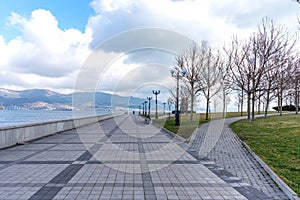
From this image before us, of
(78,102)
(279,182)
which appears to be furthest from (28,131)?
(279,182)

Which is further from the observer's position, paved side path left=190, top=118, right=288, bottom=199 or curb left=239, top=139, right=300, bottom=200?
paved side path left=190, top=118, right=288, bottom=199

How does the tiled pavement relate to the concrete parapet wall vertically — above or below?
below

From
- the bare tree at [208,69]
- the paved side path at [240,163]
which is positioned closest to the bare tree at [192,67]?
the bare tree at [208,69]

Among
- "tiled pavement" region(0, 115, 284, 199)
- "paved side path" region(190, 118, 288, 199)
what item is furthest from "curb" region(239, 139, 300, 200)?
"tiled pavement" region(0, 115, 284, 199)

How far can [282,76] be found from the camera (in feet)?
80.5

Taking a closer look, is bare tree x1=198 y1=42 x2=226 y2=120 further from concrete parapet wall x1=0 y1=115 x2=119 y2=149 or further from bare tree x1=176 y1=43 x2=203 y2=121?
concrete parapet wall x1=0 y1=115 x2=119 y2=149

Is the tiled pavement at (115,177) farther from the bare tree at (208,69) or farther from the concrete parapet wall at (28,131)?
the bare tree at (208,69)

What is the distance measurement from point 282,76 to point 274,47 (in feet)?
13.4

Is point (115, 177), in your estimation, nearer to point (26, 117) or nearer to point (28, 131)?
point (28, 131)

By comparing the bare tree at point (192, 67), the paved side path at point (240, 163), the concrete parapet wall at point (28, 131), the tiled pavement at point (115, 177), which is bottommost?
the tiled pavement at point (115, 177)

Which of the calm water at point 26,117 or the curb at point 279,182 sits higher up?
the calm water at point 26,117

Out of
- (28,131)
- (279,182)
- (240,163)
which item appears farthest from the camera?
(28,131)

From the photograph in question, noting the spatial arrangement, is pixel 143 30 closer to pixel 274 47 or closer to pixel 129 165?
pixel 129 165

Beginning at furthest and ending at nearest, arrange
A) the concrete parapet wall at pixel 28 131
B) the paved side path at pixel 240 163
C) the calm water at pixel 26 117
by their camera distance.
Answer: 1. the calm water at pixel 26 117
2. the concrete parapet wall at pixel 28 131
3. the paved side path at pixel 240 163
